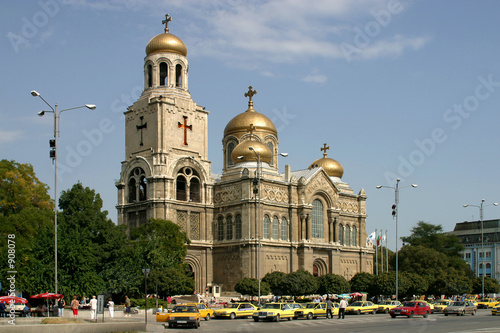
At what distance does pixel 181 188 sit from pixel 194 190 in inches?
74.6

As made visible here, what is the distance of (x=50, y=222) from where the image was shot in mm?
55031

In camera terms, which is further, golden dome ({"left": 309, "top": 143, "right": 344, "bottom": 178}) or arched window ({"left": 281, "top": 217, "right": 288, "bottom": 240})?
golden dome ({"left": 309, "top": 143, "right": 344, "bottom": 178})

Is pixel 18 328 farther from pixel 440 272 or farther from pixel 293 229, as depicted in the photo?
pixel 440 272

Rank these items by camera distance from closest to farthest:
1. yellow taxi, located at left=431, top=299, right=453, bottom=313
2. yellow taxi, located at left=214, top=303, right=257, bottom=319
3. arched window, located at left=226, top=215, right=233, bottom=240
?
yellow taxi, located at left=214, top=303, right=257, bottom=319 → yellow taxi, located at left=431, top=299, right=453, bottom=313 → arched window, located at left=226, top=215, right=233, bottom=240

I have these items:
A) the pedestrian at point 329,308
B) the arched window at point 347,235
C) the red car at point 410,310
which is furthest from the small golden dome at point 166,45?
Result: the red car at point 410,310

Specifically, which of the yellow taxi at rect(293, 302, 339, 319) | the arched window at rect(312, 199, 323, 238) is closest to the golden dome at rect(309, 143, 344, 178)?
the arched window at rect(312, 199, 323, 238)

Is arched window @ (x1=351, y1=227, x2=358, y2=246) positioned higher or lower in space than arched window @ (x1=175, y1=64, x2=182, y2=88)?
lower

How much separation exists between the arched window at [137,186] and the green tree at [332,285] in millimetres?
20688

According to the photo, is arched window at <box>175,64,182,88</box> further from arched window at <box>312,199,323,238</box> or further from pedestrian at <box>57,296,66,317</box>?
pedestrian at <box>57,296,66,317</box>

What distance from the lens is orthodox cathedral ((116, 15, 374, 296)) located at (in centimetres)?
6900

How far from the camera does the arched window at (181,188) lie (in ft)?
232

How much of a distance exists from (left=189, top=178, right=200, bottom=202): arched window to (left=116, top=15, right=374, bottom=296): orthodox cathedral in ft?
0.36

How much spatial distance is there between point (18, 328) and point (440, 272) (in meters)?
66.5

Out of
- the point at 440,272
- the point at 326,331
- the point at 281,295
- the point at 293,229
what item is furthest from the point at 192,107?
the point at 326,331
